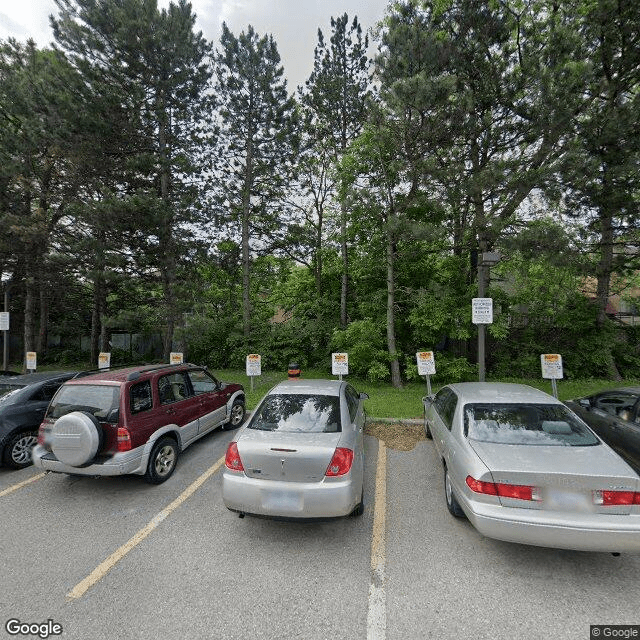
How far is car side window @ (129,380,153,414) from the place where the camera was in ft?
14.7

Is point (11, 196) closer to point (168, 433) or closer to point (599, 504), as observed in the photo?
point (168, 433)

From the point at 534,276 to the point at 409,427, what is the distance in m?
9.38

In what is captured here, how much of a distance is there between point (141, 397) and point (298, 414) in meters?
2.31

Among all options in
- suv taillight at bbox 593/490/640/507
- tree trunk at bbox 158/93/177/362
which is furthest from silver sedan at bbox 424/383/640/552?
tree trunk at bbox 158/93/177/362

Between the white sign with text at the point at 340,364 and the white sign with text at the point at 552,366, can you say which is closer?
the white sign with text at the point at 552,366

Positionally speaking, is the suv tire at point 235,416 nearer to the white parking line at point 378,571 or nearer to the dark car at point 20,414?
the dark car at point 20,414

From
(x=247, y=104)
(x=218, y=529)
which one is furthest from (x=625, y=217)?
(x=247, y=104)

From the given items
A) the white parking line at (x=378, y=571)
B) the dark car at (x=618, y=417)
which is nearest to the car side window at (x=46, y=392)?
the white parking line at (x=378, y=571)

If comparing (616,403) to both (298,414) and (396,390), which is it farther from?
(396,390)

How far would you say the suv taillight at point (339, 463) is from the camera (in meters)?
3.37

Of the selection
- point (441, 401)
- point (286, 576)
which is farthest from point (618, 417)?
point (286, 576)

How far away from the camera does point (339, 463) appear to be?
11.1 ft

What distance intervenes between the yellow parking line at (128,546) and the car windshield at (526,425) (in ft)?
12.1

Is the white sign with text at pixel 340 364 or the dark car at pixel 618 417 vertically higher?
the white sign with text at pixel 340 364
